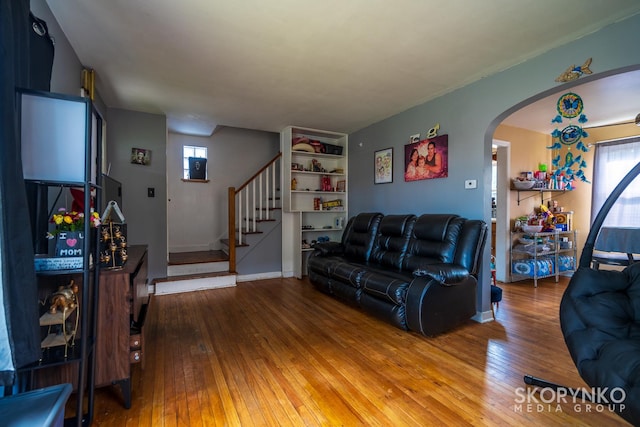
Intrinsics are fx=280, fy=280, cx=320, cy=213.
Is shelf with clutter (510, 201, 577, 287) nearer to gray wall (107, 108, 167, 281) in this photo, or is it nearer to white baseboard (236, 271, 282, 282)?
white baseboard (236, 271, 282, 282)

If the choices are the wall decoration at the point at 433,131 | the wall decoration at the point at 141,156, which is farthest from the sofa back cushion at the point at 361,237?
the wall decoration at the point at 141,156

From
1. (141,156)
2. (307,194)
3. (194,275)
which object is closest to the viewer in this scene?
(141,156)

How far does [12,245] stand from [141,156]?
10.8 ft

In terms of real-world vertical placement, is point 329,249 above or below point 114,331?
above

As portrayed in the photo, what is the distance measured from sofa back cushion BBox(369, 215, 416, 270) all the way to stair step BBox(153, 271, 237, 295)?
2190mm

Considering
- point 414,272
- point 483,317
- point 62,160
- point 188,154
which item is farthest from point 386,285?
point 188,154

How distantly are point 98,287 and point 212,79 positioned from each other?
89.0 inches

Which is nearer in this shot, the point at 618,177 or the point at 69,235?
the point at 69,235

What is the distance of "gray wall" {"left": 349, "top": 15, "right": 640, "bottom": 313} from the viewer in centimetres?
202

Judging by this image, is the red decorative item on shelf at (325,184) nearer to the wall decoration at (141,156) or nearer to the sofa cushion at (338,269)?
the sofa cushion at (338,269)

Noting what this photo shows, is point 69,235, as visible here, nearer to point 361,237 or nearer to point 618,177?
point 361,237

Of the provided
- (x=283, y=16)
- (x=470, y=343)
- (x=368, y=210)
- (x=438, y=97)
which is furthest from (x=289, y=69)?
(x=470, y=343)

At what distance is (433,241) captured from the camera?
2.95 m

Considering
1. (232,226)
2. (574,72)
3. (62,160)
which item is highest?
(574,72)
